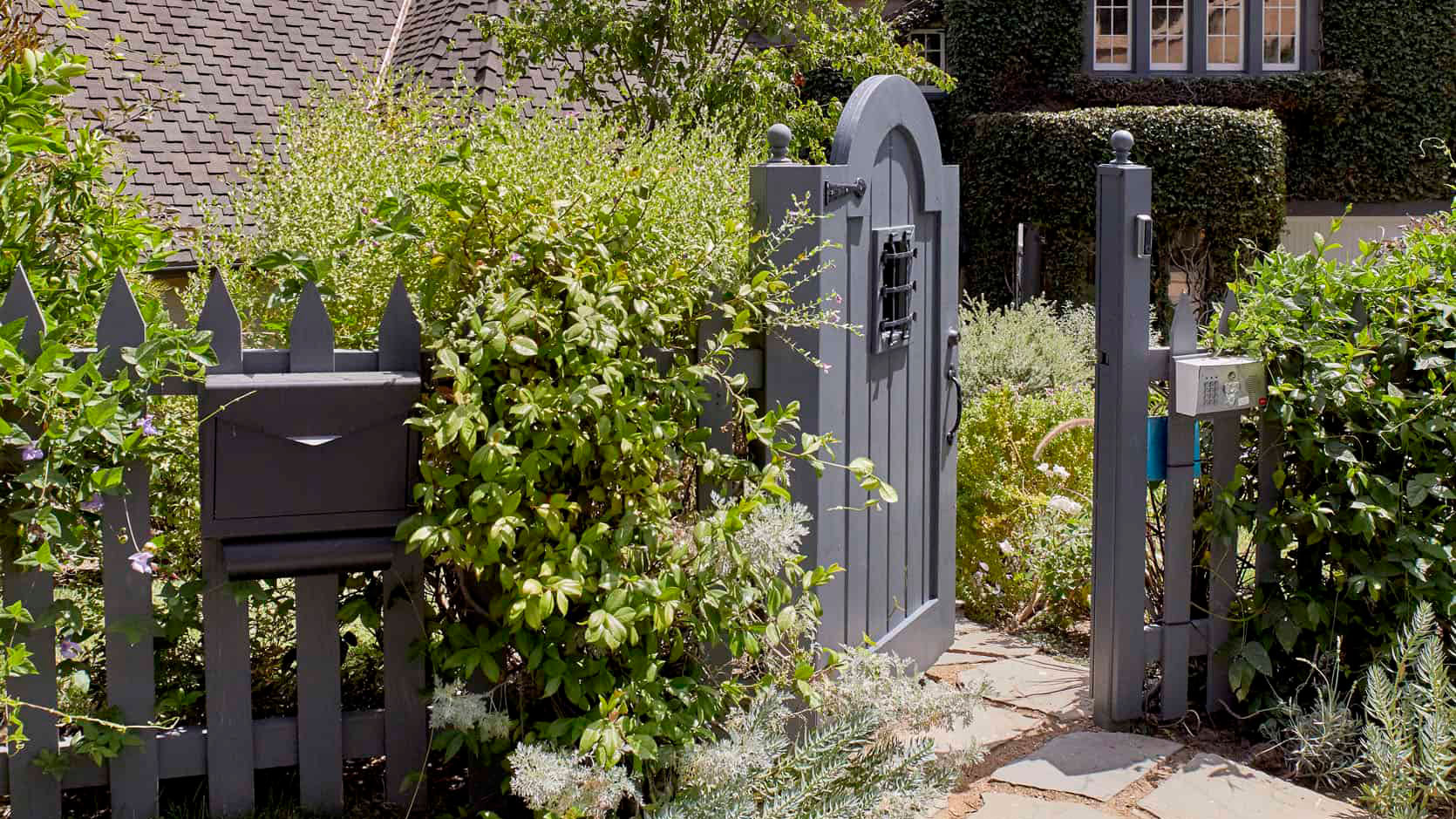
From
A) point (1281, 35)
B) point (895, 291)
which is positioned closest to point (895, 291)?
point (895, 291)

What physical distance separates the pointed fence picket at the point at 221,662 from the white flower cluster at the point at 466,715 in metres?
0.24

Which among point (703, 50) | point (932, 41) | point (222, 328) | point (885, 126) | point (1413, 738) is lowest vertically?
point (1413, 738)

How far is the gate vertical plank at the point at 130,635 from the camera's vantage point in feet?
9.46

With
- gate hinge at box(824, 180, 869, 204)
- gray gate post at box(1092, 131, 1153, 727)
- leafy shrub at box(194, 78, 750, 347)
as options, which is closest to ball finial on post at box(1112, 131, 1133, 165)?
gray gate post at box(1092, 131, 1153, 727)

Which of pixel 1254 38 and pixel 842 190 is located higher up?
pixel 1254 38

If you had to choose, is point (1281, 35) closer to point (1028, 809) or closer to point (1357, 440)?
point (1357, 440)

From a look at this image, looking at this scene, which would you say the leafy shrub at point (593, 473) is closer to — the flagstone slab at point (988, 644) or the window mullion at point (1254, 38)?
the flagstone slab at point (988, 644)

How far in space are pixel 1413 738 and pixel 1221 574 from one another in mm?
704

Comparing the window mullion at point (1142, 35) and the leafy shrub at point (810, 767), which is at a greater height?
the window mullion at point (1142, 35)

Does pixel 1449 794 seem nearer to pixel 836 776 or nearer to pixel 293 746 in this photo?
pixel 836 776

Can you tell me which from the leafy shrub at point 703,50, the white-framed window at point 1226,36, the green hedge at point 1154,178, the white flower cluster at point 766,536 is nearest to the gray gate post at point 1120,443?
the white flower cluster at point 766,536

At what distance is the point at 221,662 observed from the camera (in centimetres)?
300

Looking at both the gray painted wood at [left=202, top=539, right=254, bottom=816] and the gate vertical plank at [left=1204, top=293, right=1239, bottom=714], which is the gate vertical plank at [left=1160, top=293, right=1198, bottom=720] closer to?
the gate vertical plank at [left=1204, top=293, right=1239, bottom=714]

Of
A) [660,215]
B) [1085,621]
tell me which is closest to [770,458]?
[660,215]
